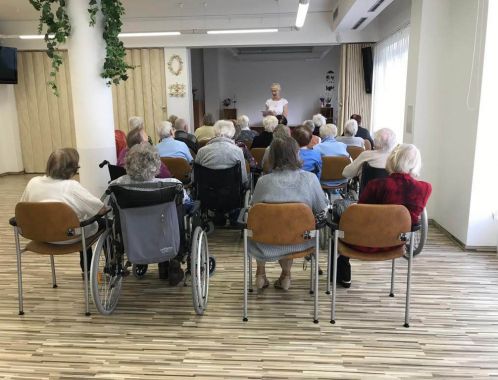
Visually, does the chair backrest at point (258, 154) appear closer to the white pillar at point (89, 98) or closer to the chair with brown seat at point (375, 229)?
the white pillar at point (89, 98)

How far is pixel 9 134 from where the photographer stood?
948 cm

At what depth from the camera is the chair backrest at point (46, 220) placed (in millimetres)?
2861

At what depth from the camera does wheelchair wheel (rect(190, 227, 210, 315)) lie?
9.59ft

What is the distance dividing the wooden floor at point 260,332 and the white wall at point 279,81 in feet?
41.8

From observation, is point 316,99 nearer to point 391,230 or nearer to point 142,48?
point 142,48

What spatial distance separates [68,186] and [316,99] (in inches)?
546

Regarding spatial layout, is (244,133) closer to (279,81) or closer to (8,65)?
(8,65)

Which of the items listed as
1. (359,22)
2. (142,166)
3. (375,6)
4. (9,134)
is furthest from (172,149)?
(9,134)

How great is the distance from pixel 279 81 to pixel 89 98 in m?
11.9

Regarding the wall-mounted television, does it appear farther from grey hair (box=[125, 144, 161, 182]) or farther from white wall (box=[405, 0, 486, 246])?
white wall (box=[405, 0, 486, 246])

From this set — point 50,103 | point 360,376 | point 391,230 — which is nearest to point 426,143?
point 391,230

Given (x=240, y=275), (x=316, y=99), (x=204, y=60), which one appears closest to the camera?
(x=240, y=275)

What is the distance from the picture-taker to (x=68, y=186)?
123 inches

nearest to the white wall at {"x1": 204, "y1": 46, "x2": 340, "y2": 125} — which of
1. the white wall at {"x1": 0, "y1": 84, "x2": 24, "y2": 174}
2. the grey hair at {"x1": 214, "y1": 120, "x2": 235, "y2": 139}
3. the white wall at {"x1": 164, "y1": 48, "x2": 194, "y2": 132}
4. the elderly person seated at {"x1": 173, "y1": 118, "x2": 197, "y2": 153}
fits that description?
the white wall at {"x1": 164, "y1": 48, "x2": 194, "y2": 132}
